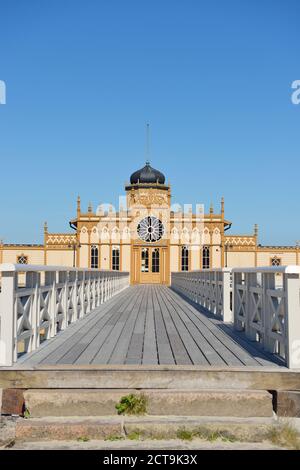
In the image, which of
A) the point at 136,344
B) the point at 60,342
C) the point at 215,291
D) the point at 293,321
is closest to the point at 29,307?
the point at 60,342

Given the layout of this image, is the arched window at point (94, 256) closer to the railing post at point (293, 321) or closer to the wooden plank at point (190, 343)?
the wooden plank at point (190, 343)

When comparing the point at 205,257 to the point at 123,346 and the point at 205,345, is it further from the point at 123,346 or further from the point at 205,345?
the point at 123,346

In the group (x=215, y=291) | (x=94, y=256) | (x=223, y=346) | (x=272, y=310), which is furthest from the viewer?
(x=94, y=256)

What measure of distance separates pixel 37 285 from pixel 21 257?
1371 inches

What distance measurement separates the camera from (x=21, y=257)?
130ft

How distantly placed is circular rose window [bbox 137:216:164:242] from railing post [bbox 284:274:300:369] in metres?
33.5

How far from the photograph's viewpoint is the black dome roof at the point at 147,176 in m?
43.7

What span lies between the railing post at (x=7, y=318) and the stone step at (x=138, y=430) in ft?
2.91

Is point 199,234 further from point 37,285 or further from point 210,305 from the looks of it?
point 37,285

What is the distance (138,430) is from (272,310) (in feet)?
7.84

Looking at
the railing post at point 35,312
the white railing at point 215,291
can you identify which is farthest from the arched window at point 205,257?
the railing post at point 35,312

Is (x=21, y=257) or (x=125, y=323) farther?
(x=21, y=257)

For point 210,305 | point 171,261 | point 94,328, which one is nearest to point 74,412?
point 94,328

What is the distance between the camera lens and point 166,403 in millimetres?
4707
